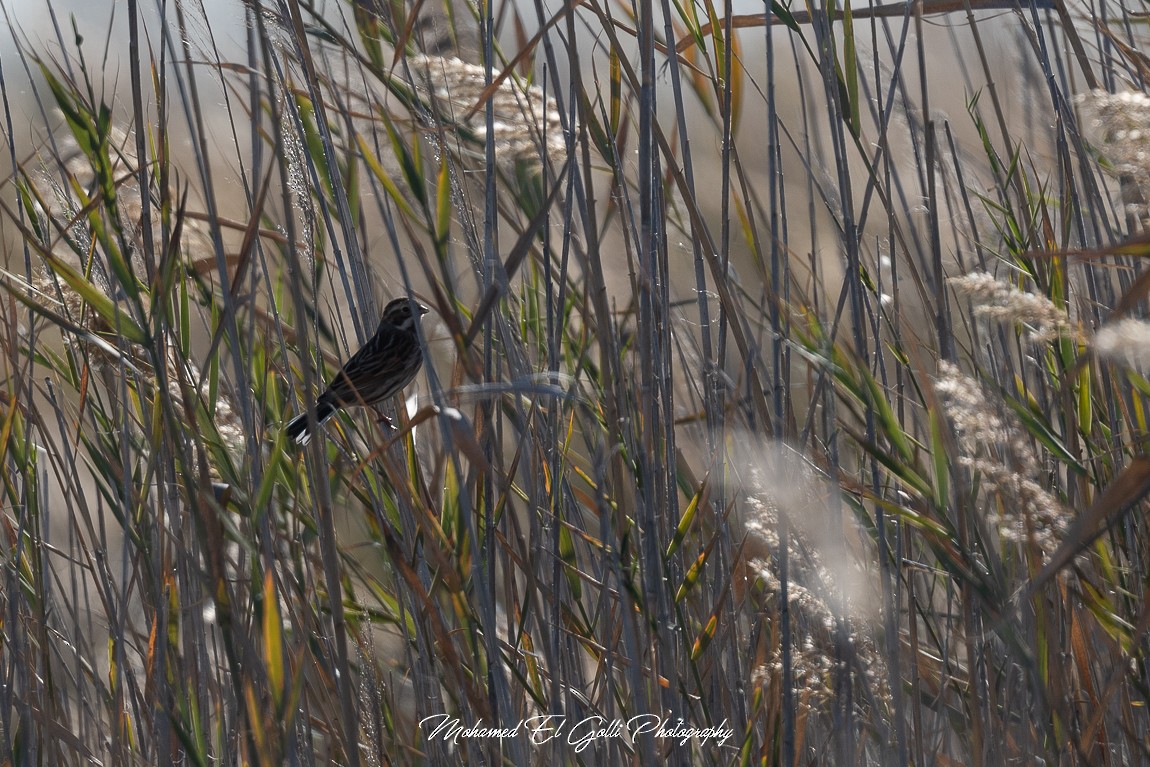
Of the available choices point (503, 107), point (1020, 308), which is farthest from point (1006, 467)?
point (503, 107)

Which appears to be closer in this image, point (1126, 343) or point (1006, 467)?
point (1126, 343)

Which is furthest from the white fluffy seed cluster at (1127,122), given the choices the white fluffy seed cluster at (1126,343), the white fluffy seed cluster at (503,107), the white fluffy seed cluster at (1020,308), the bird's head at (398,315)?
the bird's head at (398,315)

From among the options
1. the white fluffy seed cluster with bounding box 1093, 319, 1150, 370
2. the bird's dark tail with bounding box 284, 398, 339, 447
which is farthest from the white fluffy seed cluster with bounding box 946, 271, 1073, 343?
the bird's dark tail with bounding box 284, 398, 339, 447

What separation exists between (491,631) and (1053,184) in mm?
1749

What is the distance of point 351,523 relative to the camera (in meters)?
2.83

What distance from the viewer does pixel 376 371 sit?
7.43 feet

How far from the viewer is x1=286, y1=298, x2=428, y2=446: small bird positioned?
2.01 m

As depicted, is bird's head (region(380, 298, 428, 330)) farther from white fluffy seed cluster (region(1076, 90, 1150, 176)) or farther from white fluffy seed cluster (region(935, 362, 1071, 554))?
white fluffy seed cluster (region(1076, 90, 1150, 176))

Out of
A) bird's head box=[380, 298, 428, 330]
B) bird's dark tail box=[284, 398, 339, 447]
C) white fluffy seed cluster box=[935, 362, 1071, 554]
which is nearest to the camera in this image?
white fluffy seed cluster box=[935, 362, 1071, 554]

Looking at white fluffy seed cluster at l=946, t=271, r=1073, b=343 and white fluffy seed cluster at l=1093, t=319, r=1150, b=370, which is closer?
white fluffy seed cluster at l=1093, t=319, r=1150, b=370

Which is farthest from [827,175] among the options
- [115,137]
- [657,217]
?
[115,137]

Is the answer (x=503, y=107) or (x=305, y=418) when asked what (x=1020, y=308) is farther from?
(x=305, y=418)

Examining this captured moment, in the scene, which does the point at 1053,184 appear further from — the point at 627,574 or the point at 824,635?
the point at 627,574

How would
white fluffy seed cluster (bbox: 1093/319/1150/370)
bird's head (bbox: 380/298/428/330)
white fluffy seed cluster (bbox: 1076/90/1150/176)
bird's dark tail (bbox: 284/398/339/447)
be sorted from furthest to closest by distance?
bird's head (bbox: 380/298/428/330) → bird's dark tail (bbox: 284/398/339/447) → white fluffy seed cluster (bbox: 1076/90/1150/176) → white fluffy seed cluster (bbox: 1093/319/1150/370)
